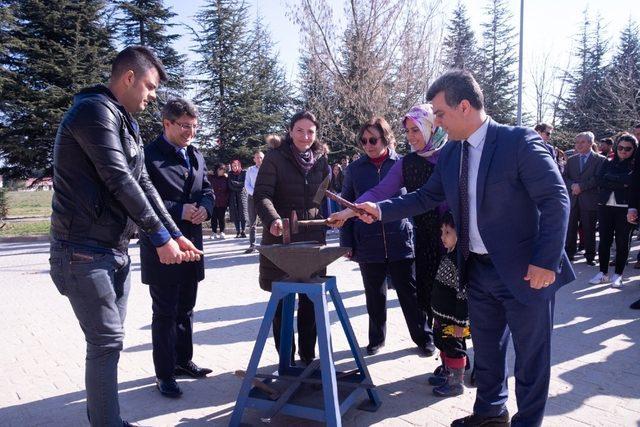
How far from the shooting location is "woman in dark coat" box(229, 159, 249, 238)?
504 inches

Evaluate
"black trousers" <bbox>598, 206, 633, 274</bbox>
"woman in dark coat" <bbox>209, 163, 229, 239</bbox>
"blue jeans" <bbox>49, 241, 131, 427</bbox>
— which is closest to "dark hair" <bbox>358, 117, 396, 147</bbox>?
"blue jeans" <bbox>49, 241, 131, 427</bbox>

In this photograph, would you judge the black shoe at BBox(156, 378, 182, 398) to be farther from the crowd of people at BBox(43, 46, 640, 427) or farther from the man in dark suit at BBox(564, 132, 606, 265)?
the man in dark suit at BBox(564, 132, 606, 265)

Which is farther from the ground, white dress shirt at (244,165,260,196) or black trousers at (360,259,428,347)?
white dress shirt at (244,165,260,196)

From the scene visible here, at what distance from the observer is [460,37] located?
3850 centimetres

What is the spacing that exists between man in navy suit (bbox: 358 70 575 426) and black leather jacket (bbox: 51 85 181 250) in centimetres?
174

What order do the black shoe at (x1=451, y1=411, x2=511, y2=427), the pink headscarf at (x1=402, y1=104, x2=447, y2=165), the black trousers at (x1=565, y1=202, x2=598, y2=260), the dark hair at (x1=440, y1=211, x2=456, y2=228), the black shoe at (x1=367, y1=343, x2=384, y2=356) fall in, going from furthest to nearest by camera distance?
the black trousers at (x1=565, y1=202, x2=598, y2=260) → the black shoe at (x1=367, y1=343, x2=384, y2=356) → the pink headscarf at (x1=402, y1=104, x2=447, y2=165) → the dark hair at (x1=440, y1=211, x2=456, y2=228) → the black shoe at (x1=451, y1=411, x2=511, y2=427)

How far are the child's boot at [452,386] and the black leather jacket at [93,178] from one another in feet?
7.52

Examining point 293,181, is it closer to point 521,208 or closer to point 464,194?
point 464,194

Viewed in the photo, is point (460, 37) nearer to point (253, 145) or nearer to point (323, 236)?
point (253, 145)

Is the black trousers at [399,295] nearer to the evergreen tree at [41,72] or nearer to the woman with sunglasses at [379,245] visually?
the woman with sunglasses at [379,245]

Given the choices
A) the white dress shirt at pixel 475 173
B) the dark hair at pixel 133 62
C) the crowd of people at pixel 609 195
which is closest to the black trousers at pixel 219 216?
the crowd of people at pixel 609 195

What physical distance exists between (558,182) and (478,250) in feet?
2.02

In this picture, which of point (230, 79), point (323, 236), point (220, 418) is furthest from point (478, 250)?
point (230, 79)

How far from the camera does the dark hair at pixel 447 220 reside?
3.69 meters
